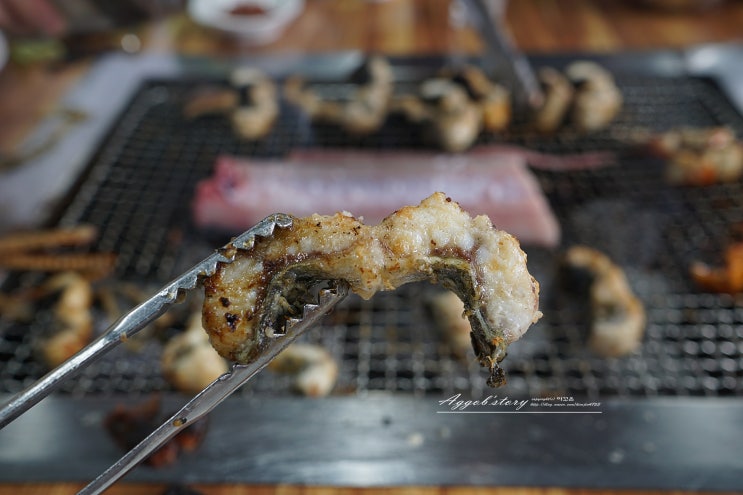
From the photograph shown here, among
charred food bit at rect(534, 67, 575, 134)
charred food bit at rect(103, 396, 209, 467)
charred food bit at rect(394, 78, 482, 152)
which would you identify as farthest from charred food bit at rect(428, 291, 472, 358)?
charred food bit at rect(534, 67, 575, 134)

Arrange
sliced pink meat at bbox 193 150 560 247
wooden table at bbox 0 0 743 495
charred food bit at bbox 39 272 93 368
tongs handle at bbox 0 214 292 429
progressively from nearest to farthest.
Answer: tongs handle at bbox 0 214 292 429
charred food bit at bbox 39 272 93 368
sliced pink meat at bbox 193 150 560 247
wooden table at bbox 0 0 743 495

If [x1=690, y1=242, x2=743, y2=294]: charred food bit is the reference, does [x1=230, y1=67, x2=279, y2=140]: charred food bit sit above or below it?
above

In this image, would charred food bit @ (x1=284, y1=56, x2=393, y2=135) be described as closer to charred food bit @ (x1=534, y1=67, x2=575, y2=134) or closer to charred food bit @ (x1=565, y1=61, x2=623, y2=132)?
charred food bit @ (x1=534, y1=67, x2=575, y2=134)

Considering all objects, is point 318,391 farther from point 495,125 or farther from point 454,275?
point 495,125

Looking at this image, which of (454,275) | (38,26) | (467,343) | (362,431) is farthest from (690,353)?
(38,26)

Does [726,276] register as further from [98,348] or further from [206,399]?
[98,348]

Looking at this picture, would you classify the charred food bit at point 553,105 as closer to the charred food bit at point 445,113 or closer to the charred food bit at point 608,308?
the charred food bit at point 445,113
